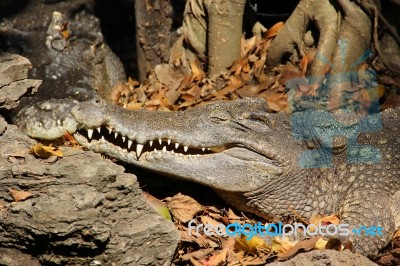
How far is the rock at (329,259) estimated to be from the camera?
4.25m

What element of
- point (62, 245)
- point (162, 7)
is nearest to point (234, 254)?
point (62, 245)

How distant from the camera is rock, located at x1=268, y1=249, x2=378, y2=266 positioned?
13.9 feet

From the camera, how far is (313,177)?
16.5 ft

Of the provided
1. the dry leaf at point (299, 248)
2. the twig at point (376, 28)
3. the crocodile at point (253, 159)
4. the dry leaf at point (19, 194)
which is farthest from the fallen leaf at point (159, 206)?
the twig at point (376, 28)

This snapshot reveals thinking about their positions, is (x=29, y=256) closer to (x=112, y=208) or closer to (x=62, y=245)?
(x=62, y=245)

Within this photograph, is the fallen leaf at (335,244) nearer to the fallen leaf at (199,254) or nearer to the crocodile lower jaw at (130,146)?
the fallen leaf at (199,254)

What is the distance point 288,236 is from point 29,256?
182 cm

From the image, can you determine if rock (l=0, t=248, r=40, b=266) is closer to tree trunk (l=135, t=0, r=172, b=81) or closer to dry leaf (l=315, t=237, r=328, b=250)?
dry leaf (l=315, t=237, r=328, b=250)

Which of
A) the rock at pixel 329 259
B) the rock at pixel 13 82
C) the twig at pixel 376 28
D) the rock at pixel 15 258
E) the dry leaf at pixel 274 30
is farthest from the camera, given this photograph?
the dry leaf at pixel 274 30

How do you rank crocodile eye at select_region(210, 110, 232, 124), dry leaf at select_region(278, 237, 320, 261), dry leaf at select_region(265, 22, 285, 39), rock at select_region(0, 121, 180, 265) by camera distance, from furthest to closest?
1. dry leaf at select_region(265, 22, 285, 39)
2. crocodile eye at select_region(210, 110, 232, 124)
3. dry leaf at select_region(278, 237, 320, 261)
4. rock at select_region(0, 121, 180, 265)

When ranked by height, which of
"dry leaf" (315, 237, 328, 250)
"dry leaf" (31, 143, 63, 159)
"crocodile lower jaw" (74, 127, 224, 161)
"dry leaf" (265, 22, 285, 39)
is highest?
"dry leaf" (31, 143, 63, 159)

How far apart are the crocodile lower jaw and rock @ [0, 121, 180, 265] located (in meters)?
0.41
